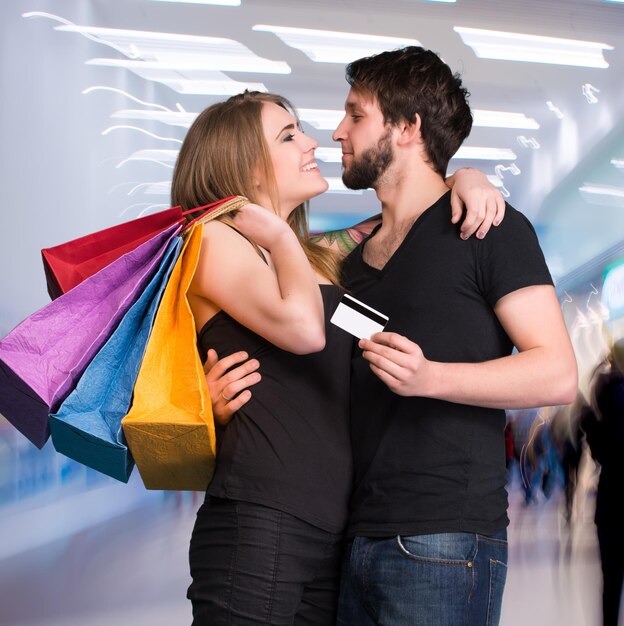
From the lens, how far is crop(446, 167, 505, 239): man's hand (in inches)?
64.6

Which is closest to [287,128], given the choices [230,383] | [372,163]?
[372,163]

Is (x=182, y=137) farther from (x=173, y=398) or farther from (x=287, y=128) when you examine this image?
(x=173, y=398)

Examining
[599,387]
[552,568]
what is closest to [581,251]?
[599,387]

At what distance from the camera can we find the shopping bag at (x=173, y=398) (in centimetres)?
149

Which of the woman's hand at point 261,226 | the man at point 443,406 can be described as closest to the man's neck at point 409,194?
the man at point 443,406

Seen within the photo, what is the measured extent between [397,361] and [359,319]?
0.10m

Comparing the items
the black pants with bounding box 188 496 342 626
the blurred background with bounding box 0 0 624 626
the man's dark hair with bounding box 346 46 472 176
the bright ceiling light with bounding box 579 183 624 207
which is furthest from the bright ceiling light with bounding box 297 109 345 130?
the black pants with bounding box 188 496 342 626

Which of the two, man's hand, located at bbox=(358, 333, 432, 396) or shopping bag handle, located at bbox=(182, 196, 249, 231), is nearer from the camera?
man's hand, located at bbox=(358, 333, 432, 396)

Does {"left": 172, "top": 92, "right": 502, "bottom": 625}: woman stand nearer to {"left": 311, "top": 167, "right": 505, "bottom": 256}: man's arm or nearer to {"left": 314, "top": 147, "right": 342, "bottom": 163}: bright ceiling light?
{"left": 311, "top": 167, "right": 505, "bottom": 256}: man's arm

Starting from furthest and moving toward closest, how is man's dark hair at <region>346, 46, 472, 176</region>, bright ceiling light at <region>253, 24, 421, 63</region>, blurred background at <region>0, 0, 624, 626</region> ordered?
bright ceiling light at <region>253, 24, 421, 63</region>
blurred background at <region>0, 0, 624, 626</region>
man's dark hair at <region>346, 46, 472, 176</region>

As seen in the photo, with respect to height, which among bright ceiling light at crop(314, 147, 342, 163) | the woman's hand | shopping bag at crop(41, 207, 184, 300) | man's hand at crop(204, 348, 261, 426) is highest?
the woman's hand

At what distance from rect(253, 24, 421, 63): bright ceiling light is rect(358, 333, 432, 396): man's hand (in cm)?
284

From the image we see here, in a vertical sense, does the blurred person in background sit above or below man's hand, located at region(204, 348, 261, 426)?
below

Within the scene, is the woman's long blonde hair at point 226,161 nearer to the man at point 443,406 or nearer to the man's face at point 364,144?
the man's face at point 364,144
